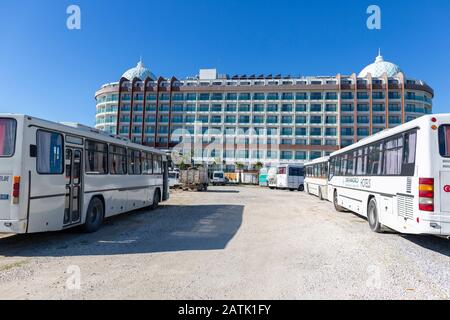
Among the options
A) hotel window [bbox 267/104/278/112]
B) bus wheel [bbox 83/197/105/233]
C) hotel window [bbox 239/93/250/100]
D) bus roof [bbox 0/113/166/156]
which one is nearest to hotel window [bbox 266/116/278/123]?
hotel window [bbox 267/104/278/112]

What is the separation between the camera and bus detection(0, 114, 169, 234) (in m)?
6.29

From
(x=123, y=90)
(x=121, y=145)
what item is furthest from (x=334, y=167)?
(x=123, y=90)

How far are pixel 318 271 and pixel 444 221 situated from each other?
125 inches

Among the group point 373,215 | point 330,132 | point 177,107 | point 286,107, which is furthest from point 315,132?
point 373,215

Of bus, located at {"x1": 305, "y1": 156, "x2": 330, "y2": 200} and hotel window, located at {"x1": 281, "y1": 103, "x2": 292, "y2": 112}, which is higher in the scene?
hotel window, located at {"x1": 281, "y1": 103, "x2": 292, "y2": 112}

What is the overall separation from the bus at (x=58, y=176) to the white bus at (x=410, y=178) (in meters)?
8.40

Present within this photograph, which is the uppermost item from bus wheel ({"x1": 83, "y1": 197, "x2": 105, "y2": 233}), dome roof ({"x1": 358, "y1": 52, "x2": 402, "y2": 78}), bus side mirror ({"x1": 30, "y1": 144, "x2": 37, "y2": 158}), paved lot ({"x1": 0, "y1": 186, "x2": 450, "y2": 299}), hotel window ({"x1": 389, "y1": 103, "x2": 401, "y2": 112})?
dome roof ({"x1": 358, "y1": 52, "x2": 402, "y2": 78})

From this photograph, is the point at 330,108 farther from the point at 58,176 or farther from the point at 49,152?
the point at 49,152

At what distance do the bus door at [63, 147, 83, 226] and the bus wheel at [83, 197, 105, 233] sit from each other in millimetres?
418

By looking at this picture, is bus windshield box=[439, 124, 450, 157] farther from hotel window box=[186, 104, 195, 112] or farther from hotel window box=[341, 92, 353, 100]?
hotel window box=[186, 104, 195, 112]

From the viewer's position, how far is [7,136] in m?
6.42

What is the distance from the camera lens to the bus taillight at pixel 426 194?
6379mm

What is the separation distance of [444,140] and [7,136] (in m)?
Result: 9.51

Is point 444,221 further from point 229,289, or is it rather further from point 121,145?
point 121,145
